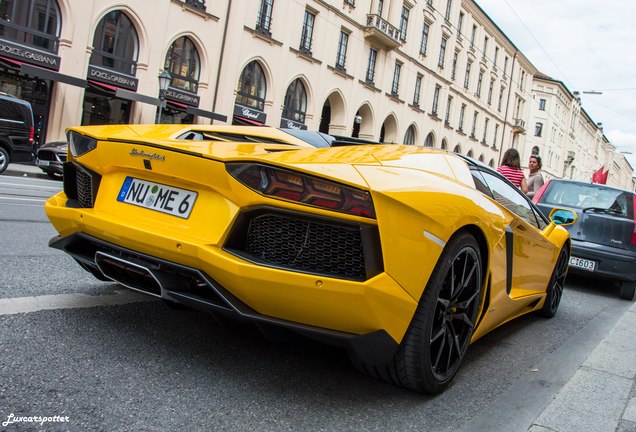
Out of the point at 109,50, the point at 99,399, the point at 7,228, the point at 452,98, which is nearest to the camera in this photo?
the point at 99,399

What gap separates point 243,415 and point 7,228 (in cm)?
447

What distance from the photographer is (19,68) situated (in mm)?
16125

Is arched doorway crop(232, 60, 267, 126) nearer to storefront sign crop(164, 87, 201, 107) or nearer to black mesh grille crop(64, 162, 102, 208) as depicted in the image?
storefront sign crop(164, 87, 201, 107)

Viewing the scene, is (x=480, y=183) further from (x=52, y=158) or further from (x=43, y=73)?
(x=43, y=73)

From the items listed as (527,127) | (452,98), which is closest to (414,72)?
(452,98)

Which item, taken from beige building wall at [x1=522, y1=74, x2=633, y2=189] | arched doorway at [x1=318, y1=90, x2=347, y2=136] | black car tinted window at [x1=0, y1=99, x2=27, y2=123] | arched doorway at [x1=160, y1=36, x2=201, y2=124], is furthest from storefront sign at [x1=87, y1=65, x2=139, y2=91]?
beige building wall at [x1=522, y1=74, x2=633, y2=189]

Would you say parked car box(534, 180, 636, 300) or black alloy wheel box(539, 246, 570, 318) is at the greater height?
parked car box(534, 180, 636, 300)

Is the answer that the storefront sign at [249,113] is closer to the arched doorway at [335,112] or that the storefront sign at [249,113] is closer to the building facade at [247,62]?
the building facade at [247,62]

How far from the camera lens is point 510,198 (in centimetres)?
363

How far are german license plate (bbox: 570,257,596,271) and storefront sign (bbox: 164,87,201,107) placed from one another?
637 inches

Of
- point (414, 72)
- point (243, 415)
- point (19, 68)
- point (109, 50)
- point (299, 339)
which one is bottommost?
point (243, 415)

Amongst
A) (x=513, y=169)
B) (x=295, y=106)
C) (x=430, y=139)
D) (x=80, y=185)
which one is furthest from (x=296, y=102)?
(x=80, y=185)

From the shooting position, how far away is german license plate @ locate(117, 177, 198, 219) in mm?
2285

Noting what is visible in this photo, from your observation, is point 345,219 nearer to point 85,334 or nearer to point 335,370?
point 335,370
